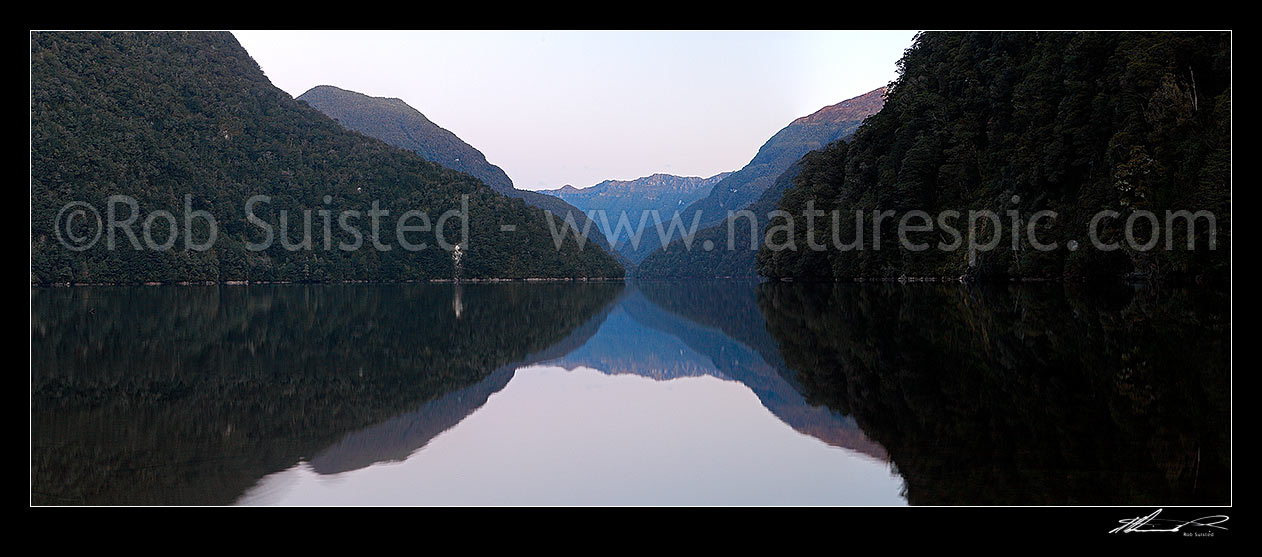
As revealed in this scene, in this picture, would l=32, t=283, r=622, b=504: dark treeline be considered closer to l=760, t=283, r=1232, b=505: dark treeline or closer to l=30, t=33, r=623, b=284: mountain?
l=760, t=283, r=1232, b=505: dark treeline

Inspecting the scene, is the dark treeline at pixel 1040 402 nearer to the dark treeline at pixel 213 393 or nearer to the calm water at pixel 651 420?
the calm water at pixel 651 420

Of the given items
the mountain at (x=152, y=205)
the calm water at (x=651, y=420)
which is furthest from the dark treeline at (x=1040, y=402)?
the mountain at (x=152, y=205)

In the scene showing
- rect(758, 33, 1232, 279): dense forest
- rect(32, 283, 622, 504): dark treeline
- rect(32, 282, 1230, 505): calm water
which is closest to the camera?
rect(32, 282, 1230, 505): calm water

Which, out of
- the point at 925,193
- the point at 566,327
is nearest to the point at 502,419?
the point at 566,327

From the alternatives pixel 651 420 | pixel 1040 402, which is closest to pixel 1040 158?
pixel 1040 402
